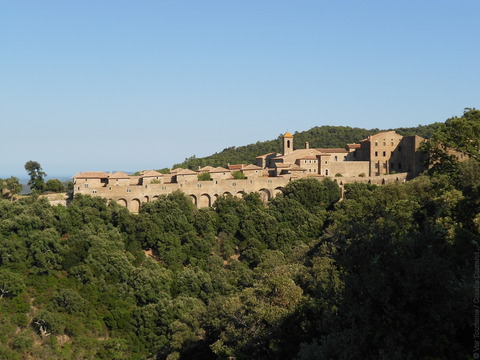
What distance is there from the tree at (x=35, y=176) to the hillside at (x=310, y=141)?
28.6 meters

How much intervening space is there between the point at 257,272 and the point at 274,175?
1572 cm

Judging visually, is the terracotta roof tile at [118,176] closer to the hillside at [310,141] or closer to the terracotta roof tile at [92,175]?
the terracotta roof tile at [92,175]

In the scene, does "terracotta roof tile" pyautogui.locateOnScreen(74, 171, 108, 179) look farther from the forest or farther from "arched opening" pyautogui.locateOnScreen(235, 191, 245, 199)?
"arched opening" pyautogui.locateOnScreen(235, 191, 245, 199)

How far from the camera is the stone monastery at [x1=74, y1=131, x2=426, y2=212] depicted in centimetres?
4644

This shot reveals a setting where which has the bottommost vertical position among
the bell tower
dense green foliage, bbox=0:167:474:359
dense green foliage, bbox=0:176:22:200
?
dense green foliage, bbox=0:167:474:359

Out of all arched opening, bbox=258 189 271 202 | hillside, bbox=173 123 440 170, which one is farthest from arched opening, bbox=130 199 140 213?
hillside, bbox=173 123 440 170

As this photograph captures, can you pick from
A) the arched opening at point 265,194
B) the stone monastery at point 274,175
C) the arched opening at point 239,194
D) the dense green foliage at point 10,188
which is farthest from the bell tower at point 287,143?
the dense green foliage at point 10,188

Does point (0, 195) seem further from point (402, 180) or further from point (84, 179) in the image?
point (402, 180)

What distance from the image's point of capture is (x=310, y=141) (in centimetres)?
8856

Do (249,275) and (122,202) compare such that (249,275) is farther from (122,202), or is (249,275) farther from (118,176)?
(118,176)

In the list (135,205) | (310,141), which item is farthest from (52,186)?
(310,141)

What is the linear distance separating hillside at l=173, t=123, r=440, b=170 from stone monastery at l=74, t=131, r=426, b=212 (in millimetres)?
25940

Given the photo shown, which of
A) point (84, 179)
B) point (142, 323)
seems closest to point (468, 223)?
point (142, 323)

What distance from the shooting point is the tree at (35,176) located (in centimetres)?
5197
